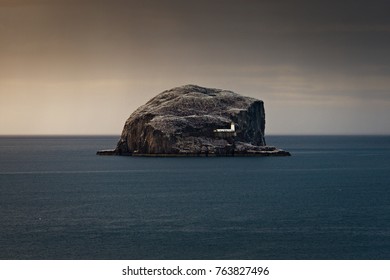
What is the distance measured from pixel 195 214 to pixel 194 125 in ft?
318

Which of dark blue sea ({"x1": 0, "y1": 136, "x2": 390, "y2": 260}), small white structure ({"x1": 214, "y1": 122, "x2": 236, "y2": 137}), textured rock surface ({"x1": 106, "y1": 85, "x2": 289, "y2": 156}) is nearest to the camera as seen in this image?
dark blue sea ({"x1": 0, "y1": 136, "x2": 390, "y2": 260})

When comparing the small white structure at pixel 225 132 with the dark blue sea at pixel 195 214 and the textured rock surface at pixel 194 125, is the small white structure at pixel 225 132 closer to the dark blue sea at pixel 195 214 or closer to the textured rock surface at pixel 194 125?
the textured rock surface at pixel 194 125

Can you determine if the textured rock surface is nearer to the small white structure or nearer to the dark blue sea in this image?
the small white structure

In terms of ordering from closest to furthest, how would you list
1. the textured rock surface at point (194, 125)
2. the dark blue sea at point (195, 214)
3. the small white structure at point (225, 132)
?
the dark blue sea at point (195, 214) → the small white structure at point (225, 132) → the textured rock surface at point (194, 125)

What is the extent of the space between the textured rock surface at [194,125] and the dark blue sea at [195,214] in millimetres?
36744

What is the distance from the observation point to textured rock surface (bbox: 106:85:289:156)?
165 m

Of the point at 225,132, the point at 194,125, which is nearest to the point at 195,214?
the point at 225,132

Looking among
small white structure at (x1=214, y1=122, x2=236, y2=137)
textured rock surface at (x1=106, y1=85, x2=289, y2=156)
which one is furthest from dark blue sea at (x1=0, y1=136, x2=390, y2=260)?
small white structure at (x1=214, y1=122, x2=236, y2=137)

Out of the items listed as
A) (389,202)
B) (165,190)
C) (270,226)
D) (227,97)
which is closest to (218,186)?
(165,190)

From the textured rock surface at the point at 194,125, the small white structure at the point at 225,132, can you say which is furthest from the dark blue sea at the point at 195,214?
the small white structure at the point at 225,132

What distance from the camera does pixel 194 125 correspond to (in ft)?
543

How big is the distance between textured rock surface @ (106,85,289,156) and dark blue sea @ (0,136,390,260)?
36744 mm

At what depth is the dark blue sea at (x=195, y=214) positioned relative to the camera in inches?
2005

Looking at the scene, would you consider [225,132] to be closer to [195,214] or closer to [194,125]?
[194,125]
